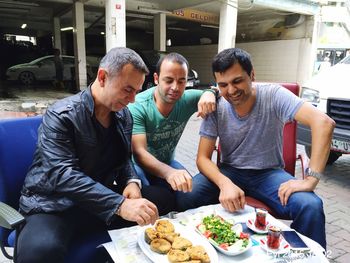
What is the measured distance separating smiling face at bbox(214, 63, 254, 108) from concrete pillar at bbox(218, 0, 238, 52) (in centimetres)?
893

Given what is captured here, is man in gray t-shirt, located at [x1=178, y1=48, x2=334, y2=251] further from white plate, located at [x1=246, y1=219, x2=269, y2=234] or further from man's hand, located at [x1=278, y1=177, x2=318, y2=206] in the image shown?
white plate, located at [x1=246, y1=219, x2=269, y2=234]

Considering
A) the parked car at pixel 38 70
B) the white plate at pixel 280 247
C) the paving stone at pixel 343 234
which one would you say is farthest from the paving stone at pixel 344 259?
the parked car at pixel 38 70

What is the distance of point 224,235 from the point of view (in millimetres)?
1517

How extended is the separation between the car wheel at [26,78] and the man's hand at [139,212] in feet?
45.6

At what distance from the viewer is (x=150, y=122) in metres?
2.39

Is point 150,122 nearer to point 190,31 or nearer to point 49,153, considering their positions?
point 49,153

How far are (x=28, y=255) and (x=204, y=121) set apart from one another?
141cm

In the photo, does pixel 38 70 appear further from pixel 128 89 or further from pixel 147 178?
pixel 128 89

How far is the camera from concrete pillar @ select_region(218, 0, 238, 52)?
1037 centimetres

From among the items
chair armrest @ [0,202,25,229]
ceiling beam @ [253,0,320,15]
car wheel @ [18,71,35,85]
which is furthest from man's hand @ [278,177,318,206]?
car wheel @ [18,71,35,85]

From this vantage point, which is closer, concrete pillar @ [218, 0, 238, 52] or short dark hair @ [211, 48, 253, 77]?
short dark hair @ [211, 48, 253, 77]

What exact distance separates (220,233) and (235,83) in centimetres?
101

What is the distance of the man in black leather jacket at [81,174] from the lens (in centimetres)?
151

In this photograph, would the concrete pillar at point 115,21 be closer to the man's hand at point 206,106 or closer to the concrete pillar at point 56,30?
the concrete pillar at point 56,30
